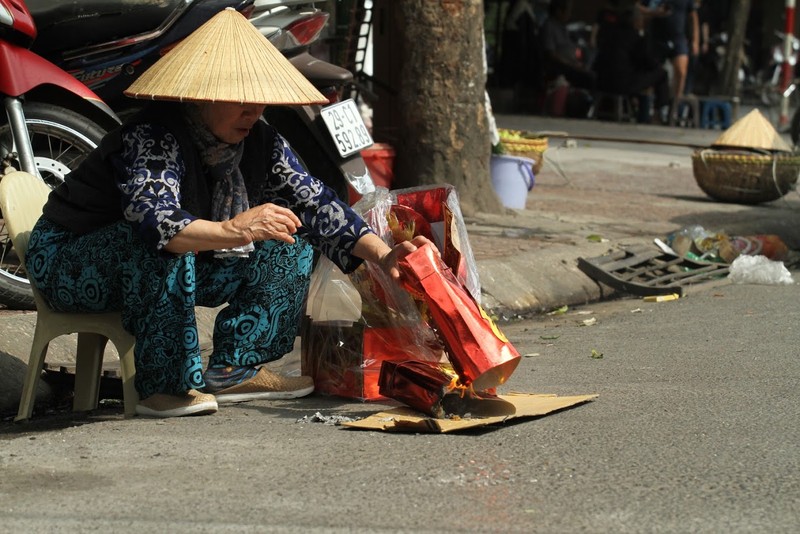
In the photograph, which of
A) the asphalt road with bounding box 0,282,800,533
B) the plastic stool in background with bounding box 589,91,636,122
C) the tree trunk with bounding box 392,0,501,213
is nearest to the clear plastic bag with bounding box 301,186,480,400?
the asphalt road with bounding box 0,282,800,533

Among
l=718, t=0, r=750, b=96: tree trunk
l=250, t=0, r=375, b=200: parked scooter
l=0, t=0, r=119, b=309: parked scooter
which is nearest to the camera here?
l=0, t=0, r=119, b=309: parked scooter

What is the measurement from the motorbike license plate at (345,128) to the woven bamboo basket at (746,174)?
159 inches

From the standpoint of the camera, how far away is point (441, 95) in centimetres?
750

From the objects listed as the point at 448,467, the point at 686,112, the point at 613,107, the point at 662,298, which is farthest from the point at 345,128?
the point at 686,112

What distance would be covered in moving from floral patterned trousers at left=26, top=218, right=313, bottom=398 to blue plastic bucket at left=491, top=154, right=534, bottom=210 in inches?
167

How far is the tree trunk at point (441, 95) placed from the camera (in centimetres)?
739

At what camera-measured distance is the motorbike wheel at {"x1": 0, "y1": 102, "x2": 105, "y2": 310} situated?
195 inches

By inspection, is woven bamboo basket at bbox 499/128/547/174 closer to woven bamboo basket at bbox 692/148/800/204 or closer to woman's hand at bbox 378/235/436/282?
woven bamboo basket at bbox 692/148/800/204

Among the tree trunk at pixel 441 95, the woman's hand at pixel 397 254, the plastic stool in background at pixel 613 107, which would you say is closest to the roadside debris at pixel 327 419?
the woman's hand at pixel 397 254

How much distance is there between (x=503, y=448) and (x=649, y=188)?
279 inches

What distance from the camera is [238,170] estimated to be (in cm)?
392

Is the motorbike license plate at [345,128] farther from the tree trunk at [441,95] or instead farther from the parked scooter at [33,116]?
the tree trunk at [441,95]

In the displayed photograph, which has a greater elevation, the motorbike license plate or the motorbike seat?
the motorbike seat

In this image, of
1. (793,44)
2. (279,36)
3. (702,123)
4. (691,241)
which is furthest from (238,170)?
(793,44)
